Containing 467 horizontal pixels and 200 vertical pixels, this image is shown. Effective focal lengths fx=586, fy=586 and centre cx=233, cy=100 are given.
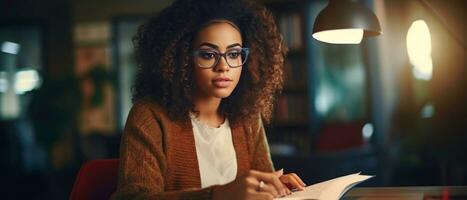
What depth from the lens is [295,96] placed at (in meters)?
4.77

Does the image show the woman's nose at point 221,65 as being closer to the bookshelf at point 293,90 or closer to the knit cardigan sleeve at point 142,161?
the knit cardigan sleeve at point 142,161

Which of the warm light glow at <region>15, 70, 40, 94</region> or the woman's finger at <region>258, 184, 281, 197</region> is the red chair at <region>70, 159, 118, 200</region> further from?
the warm light glow at <region>15, 70, 40, 94</region>

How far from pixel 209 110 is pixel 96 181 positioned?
28 cm

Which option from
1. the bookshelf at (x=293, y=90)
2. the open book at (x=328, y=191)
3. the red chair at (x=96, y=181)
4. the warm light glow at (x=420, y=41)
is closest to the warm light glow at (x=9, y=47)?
the bookshelf at (x=293, y=90)

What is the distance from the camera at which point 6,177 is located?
5473mm

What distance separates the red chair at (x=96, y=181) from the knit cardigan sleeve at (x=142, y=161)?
21cm

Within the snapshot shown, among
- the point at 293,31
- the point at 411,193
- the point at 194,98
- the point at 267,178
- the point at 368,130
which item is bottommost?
the point at 368,130

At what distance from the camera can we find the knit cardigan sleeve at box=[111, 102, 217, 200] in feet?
3.18

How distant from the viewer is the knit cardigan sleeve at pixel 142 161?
3.18 ft

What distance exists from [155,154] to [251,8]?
362 mm

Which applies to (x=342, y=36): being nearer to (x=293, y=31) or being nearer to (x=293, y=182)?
(x=293, y=182)

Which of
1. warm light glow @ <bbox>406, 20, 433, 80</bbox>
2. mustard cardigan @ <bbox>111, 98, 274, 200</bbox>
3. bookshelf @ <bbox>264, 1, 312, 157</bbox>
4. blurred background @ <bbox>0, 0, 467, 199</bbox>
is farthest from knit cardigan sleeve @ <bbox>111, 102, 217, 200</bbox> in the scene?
bookshelf @ <bbox>264, 1, 312, 157</bbox>

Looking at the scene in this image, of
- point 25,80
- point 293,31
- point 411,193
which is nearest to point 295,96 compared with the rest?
point 293,31

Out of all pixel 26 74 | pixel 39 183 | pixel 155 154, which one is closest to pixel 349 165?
pixel 155 154
